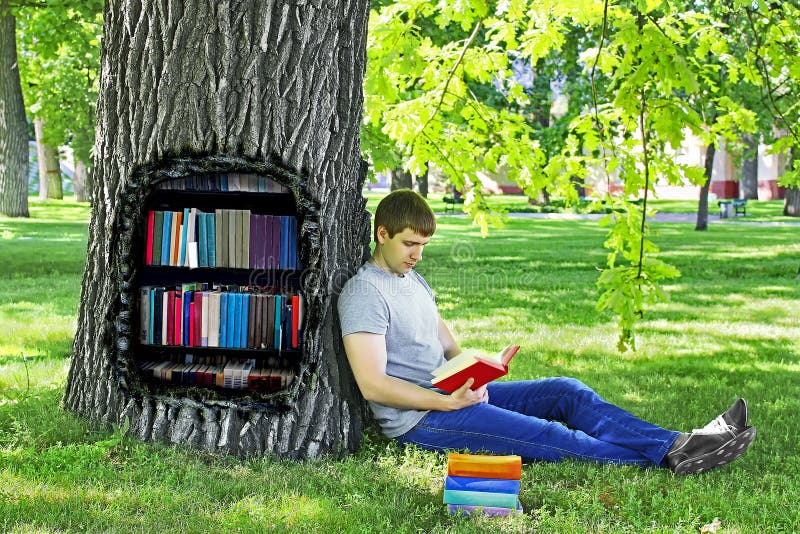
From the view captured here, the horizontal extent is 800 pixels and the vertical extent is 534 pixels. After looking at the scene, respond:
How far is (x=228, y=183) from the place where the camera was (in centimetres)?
470

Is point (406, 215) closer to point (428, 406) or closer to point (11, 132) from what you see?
point (428, 406)

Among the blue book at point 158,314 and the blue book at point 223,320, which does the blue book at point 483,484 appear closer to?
the blue book at point 223,320

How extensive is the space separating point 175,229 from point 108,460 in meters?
1.23

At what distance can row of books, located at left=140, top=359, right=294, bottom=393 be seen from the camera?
4.72m

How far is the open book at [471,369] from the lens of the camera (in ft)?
13.4

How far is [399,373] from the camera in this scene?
184 inches

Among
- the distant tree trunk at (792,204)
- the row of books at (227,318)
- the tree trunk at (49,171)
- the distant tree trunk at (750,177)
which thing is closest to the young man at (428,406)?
the row of books at (227,318)

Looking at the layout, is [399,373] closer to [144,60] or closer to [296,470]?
[296,470]

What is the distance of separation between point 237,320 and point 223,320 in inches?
2.9

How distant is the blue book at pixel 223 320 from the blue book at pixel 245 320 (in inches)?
3.2

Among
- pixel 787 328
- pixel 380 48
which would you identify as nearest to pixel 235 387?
pixel 380 48

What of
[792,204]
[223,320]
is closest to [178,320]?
[223,320]

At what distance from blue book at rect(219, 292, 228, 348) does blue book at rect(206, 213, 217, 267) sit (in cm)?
19

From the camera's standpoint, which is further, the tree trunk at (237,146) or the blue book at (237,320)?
the blue book at (237,320)
